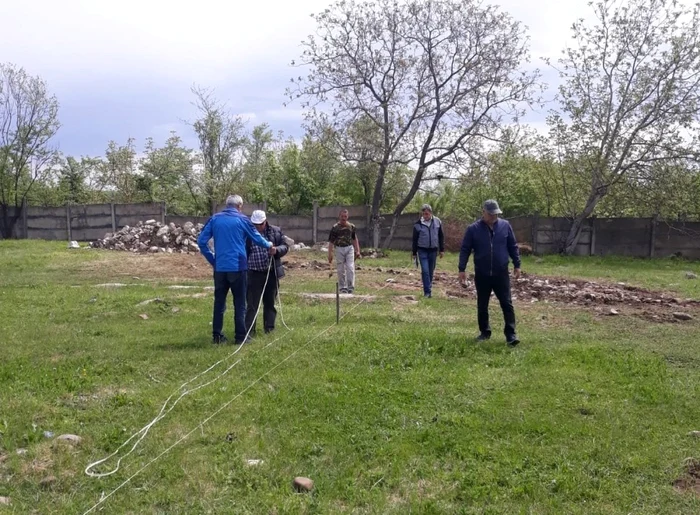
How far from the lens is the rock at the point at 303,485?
420 cm

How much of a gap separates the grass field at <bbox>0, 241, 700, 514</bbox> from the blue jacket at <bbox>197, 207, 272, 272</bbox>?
3.44 ft

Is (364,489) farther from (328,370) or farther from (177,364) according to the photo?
(177,364)

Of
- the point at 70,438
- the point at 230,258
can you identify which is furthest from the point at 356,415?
the point at 230,258

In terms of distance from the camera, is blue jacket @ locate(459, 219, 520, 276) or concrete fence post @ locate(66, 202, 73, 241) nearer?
blue jacket @ locate(459, 219, 520, 276)

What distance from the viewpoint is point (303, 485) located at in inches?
166

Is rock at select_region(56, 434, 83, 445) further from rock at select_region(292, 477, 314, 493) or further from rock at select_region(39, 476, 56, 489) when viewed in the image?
rock at select_region(292, 477, 314, 493)

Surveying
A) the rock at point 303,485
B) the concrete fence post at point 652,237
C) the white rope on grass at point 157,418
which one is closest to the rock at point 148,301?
the white rope on grass at point 157,418

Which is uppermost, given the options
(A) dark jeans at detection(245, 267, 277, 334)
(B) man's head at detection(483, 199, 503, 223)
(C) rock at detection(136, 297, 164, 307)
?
(B) man's head at detection(483, 199, 503, 223)

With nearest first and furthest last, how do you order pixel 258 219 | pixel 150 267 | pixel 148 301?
1. pixel 258 219
2. pixel 148 301
3. pixel 150 267

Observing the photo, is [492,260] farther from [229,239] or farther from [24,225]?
[24,225]

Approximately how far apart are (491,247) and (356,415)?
324 cm

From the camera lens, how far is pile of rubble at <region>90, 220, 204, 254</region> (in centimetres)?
2277

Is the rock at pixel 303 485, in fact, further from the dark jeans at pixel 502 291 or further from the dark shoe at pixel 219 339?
the dark jeans at pixel 502 291

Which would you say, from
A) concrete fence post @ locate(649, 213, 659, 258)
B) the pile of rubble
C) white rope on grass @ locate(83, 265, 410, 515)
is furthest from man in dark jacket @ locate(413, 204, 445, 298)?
concrete fence post @ locate(649, 213, 659, 258)
